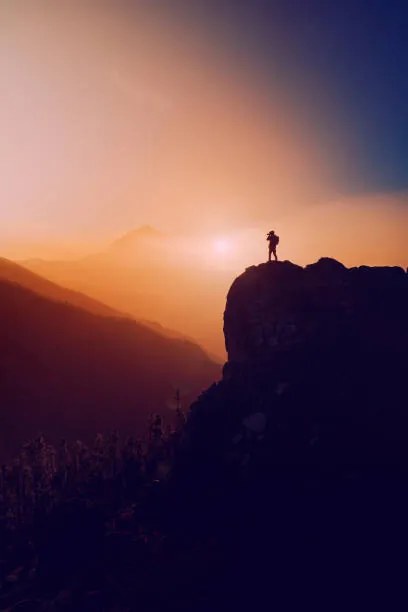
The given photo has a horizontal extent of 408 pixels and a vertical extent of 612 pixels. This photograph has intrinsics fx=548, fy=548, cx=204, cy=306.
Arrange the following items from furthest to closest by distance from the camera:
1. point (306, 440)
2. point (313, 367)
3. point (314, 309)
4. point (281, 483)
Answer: point (314, 309), point (313, 367), point (306, 440), point (281, 483)

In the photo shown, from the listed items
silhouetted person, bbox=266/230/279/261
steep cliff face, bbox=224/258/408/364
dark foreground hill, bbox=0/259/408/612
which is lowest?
dark foreground hill, bbox=0/259/408/612

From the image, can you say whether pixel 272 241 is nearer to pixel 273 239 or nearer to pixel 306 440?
pixel 273 239

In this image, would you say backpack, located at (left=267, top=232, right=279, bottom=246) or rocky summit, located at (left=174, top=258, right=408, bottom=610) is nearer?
rocky summit, located at (left=174, top=258, right=408, bottom=610)

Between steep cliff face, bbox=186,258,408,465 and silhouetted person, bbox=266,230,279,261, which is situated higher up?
silhouetted person, bbox=266,230,279,261

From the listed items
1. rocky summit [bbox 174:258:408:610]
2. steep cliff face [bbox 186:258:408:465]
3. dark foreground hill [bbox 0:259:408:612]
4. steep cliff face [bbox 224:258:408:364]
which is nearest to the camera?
dark foreground hill [bbox 0:259:408:612]

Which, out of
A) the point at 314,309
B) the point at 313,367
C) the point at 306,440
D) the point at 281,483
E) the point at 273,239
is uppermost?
the point at 273,239

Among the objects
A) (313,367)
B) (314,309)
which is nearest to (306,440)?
(313,367)

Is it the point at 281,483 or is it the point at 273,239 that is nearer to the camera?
the point at 281,483

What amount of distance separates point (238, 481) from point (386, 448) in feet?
70.8

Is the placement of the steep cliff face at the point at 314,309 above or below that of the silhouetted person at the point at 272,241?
below

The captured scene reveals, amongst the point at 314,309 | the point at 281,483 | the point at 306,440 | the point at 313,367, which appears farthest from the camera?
the point at 314,309

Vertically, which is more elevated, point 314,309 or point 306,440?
point 314,309

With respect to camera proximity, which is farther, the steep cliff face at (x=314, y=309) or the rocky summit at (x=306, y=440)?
the steep cliff face at (x=314, y=309)

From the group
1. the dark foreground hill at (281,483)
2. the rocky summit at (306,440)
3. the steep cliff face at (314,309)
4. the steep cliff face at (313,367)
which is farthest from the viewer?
the steep cliff face at (314,309)
